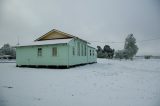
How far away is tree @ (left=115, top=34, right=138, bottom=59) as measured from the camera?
5297 centimetres

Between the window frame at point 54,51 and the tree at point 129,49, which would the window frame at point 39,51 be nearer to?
the window frame at point 54,51

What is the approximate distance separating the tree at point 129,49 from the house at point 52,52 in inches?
1389

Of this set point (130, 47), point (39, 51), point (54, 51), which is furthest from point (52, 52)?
point (130, 47)

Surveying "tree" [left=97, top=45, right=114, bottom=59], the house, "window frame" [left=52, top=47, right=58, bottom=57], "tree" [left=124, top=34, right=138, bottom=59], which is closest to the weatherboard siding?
the house

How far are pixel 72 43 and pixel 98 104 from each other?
1382 centimetres

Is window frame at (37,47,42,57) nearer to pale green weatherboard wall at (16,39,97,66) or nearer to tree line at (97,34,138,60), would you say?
pale green weatherboard wall at (16,39,97,66)

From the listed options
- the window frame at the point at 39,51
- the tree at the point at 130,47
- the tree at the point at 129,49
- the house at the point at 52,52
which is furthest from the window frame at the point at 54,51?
the tree at the point at 130,47

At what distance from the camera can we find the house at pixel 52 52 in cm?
1709

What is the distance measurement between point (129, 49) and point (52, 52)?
41.9 m

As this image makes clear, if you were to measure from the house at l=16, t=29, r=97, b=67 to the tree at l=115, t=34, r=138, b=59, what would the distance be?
35291mm

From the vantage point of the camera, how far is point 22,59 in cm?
2014

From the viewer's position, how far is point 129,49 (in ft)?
175

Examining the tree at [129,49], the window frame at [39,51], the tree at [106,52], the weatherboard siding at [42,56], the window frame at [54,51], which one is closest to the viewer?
the weatherboard siding at [42,56]

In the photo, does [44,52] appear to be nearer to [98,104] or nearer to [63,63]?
[63,63]
